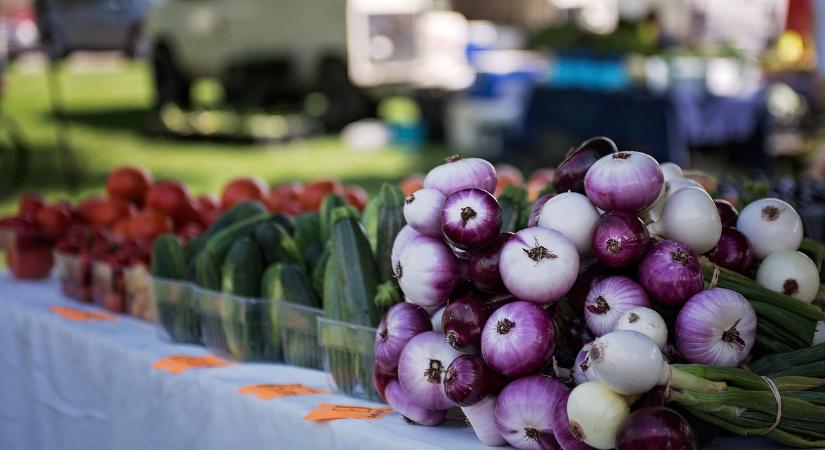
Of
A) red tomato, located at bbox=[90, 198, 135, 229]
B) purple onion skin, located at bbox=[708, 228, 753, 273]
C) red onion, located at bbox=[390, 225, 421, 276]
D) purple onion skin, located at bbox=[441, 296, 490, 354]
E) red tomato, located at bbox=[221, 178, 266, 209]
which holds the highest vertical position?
red onion, located at bbox=[390, 225, 421, 276]

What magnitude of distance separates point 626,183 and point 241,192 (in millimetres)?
1846

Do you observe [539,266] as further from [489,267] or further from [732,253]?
[732,253]

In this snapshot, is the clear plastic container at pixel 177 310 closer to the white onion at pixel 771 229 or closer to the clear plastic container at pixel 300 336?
the clear plastic container at pixel 300 336

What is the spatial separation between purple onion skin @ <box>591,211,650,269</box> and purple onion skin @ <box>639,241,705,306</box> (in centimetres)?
3

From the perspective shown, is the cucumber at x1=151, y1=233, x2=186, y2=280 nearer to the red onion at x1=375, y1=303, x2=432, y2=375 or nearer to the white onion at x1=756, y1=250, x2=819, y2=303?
the red onion at x1=375, y1=303, x2=432, y2=375

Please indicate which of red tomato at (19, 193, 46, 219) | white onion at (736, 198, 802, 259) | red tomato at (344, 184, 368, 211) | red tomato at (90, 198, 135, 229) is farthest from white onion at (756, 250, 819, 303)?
red tomato at (19, 193, 46, 219)

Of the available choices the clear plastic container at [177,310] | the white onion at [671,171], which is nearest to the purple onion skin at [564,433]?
the white onion at [671,171]

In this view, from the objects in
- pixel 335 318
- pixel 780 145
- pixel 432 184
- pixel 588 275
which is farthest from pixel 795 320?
pixel 780 145

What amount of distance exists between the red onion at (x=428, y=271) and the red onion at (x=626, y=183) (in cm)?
29

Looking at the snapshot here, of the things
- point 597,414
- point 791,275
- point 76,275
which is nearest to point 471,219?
point 597,414

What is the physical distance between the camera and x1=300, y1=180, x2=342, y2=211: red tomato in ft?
10.7

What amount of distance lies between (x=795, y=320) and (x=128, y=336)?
1.75 metres

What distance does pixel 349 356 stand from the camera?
2145 mm

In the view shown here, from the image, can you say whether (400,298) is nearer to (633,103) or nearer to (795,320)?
(795,320)
